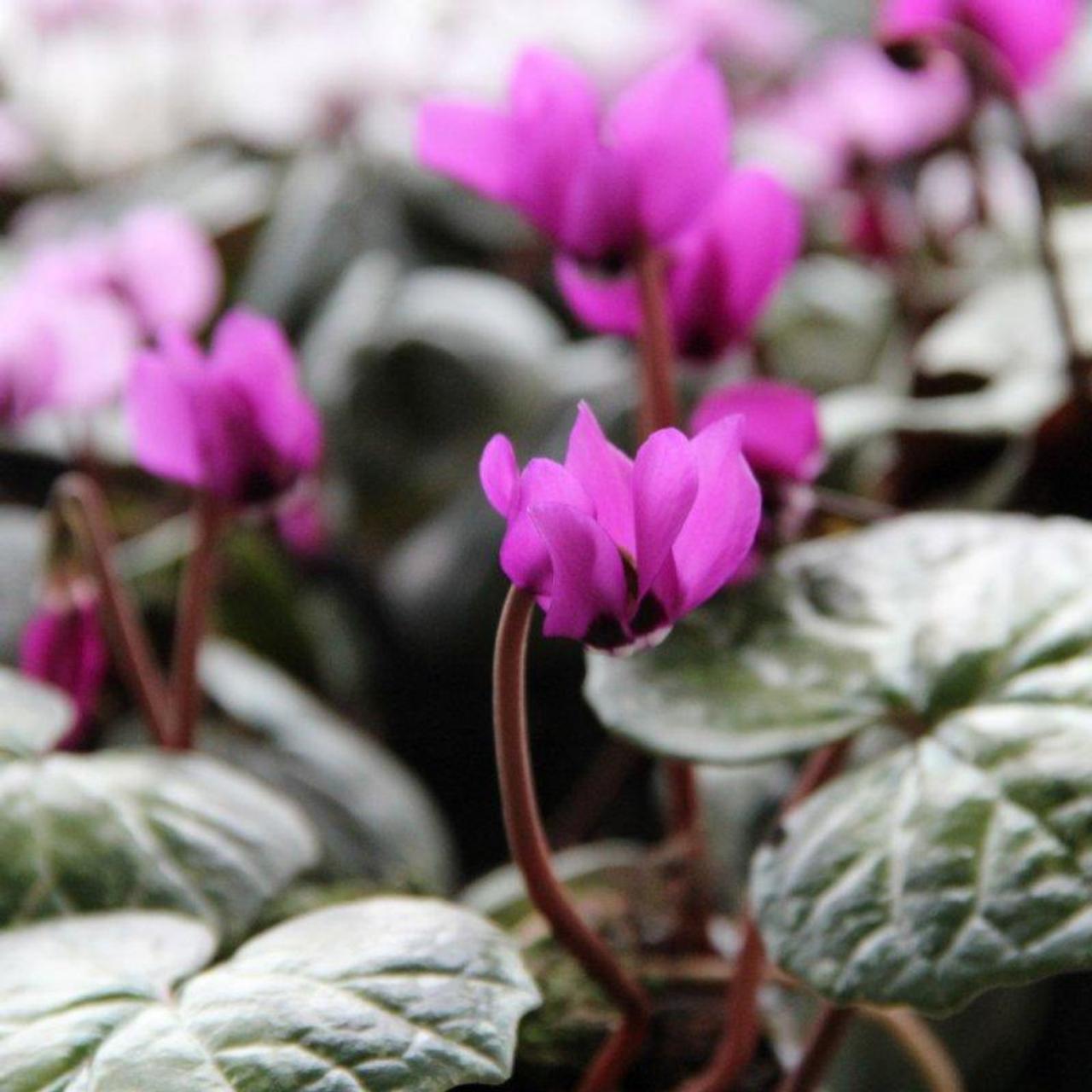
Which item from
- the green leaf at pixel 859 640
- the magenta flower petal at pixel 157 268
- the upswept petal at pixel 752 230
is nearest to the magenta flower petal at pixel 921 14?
the upswept petal at pixel 752 230

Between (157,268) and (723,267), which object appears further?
(157,268)

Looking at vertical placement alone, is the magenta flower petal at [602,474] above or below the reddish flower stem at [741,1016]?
above

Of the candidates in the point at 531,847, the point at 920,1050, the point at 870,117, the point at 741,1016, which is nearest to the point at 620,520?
the point at 531,847

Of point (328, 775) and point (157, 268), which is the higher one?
point (157, 268)

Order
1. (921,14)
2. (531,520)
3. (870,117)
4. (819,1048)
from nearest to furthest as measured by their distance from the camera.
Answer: (531,520), (819,1048), (921,14), (870,117)

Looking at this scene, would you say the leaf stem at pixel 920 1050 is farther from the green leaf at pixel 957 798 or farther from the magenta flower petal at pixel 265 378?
the magenta flower petal at pixel 265 378

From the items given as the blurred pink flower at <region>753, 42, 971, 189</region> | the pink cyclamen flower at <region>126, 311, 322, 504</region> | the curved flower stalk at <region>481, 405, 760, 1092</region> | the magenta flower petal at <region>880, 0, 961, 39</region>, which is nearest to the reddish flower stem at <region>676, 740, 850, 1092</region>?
the curved flower stalk at <region>481, 405, 760, 1092</region>

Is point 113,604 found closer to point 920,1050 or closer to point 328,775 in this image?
point 328,775

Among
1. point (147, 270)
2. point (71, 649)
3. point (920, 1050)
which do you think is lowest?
point (920, 1050)
